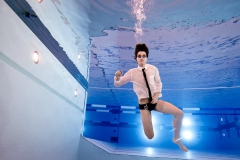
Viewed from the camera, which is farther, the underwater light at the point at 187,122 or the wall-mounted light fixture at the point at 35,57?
the underwater light at the point at 187,122

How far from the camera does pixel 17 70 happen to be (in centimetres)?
299

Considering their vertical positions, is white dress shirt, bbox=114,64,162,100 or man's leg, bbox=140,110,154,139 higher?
white dress shirt, bbox=114,64,162,100

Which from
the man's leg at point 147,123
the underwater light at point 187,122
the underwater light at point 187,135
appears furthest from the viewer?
the underwater light at point 187,122

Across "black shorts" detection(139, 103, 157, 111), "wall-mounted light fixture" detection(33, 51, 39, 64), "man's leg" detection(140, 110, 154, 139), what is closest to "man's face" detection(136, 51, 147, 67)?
"black shorts" detection(139, 103, 157, 111)

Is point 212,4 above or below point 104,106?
above

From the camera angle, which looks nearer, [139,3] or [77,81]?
[139,3]

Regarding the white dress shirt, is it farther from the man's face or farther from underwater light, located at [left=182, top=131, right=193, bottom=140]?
underwater light, located at [left=182, top=131, right=193, bottom=140]

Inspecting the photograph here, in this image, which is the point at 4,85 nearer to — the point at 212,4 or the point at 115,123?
the point at 212,4

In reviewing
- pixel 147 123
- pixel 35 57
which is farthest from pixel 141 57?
pixel 35 57

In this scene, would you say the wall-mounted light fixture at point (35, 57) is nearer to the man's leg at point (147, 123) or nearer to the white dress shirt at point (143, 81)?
the white dress shirt at point (143, 81)

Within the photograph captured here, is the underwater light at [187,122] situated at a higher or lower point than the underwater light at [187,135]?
higher

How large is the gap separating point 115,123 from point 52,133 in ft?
→ 38.9

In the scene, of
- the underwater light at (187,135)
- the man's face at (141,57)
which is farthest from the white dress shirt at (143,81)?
the underwater light at (187,135)

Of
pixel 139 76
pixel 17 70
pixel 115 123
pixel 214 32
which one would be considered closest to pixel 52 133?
pixel 17 70
